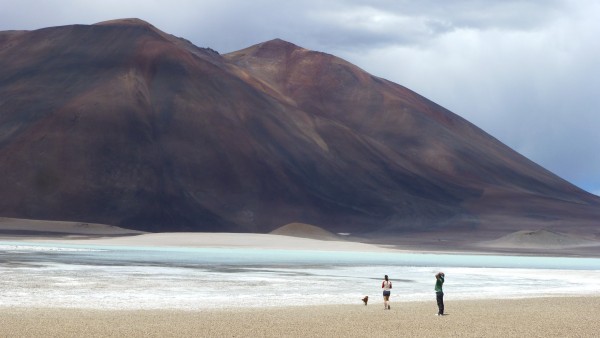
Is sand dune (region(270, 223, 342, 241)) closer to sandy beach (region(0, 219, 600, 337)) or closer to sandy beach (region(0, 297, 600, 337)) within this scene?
sandy beach (region(0, 219, 600, 337))

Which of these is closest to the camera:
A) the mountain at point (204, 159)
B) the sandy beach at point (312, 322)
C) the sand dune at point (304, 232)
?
the sandy beach at point (312, 322)

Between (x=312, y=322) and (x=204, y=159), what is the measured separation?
131 metres

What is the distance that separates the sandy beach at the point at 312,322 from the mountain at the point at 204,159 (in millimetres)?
108695

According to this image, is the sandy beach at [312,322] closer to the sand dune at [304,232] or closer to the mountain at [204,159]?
the sand dune at [304,232]

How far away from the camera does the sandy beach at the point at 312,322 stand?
2194cm

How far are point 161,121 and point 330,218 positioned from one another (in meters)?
31.9

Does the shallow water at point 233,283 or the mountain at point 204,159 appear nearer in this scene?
the shallow water at point 233,283

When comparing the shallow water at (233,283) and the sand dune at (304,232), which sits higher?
the sand dune at (304,232)

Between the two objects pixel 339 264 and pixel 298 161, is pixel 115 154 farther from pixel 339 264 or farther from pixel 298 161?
pixel 339 264

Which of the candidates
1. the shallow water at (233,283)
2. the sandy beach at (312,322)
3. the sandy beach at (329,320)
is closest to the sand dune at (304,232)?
the shallow water at (233,283)

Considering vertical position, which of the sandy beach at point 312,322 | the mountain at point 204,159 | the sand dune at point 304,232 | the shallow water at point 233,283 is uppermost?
the mountain at point 204,159

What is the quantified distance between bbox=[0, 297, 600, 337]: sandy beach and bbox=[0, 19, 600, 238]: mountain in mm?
108695

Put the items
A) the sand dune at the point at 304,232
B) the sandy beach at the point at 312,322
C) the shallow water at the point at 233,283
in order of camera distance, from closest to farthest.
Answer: the sandy beach at the point at 312,322 → the shallow water at the point at 233,283 → the sand dune at the point at 304,232

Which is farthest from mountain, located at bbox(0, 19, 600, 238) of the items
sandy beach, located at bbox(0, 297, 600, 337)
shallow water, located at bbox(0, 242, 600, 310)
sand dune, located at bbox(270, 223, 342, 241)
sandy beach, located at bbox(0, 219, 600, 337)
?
sandy beach, located at bbox(0, 297, 600, 337)
